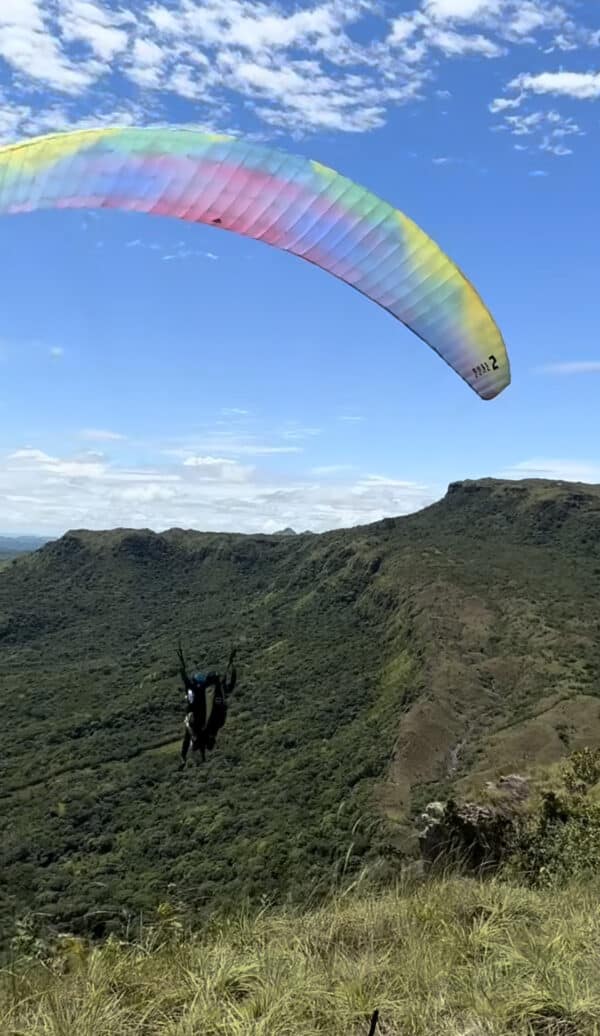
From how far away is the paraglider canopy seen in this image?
5.66m

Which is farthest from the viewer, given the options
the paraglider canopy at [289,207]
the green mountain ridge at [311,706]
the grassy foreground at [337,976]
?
the green mountain ridge at [311,706]

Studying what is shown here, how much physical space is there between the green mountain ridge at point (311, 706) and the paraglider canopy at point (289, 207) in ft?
18.3

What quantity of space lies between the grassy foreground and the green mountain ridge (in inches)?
33.2

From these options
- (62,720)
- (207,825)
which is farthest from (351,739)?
(62,720)

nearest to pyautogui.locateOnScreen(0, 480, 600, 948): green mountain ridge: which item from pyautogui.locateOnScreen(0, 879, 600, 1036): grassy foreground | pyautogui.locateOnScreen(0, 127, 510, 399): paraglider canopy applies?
pyautogui.locateOnScreen(0, 879, 600, 1036): grassy foreground

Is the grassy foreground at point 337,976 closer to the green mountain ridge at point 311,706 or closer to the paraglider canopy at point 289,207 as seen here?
the green mountain ridge at point 311,706

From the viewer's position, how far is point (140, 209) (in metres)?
6.60

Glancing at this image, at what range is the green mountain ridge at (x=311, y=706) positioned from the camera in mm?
40219

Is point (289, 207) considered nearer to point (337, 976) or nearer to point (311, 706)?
point (337, 976)

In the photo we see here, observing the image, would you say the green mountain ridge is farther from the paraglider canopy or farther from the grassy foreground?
the paraglider canopy

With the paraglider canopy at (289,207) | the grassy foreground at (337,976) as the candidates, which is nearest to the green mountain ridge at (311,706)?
the grassy foreground at (337,976)

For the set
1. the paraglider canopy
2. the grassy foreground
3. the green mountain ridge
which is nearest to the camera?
the grassy foreground

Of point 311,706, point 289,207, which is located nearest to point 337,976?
point 289,207

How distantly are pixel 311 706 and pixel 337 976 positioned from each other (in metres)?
66.6
